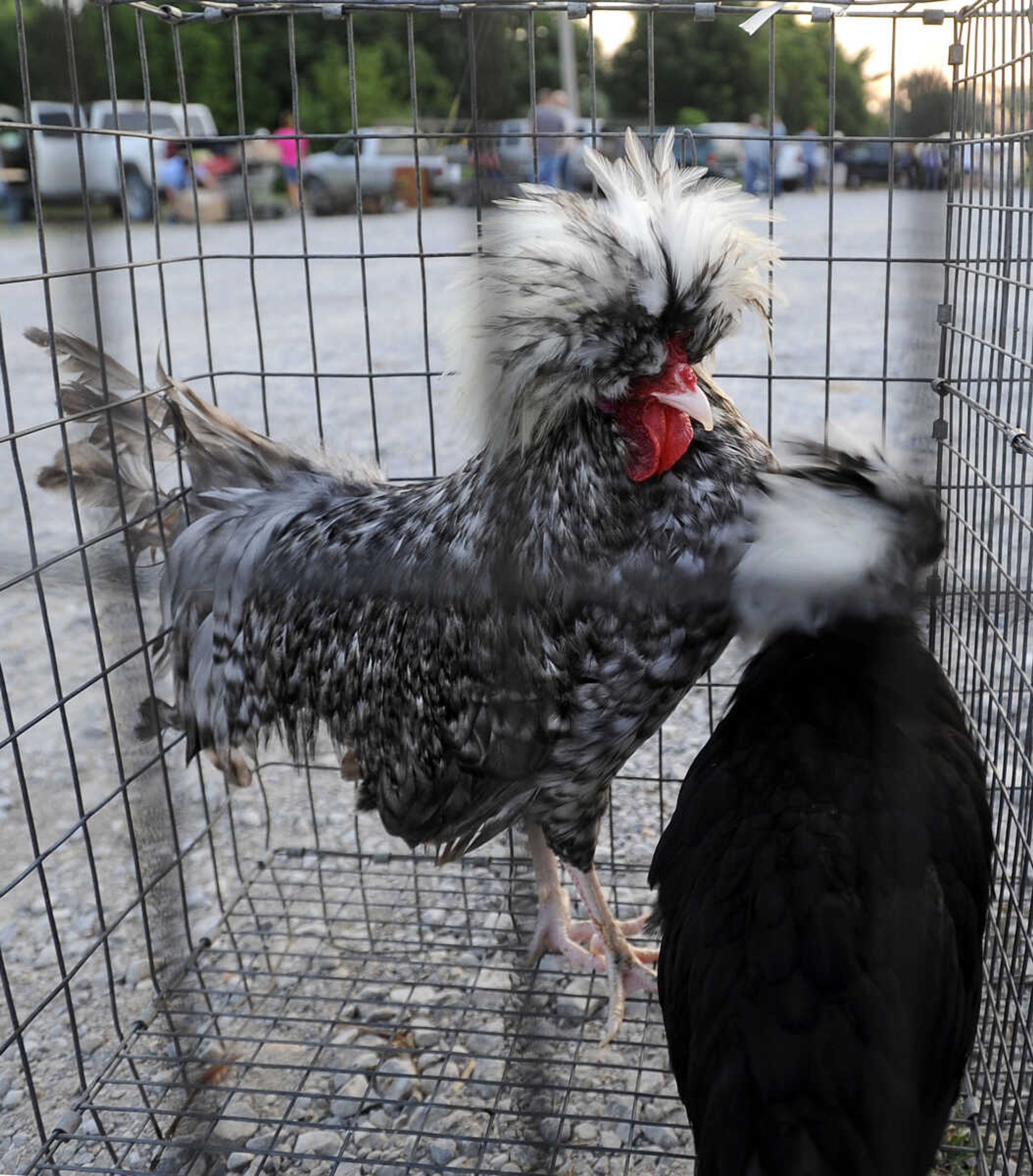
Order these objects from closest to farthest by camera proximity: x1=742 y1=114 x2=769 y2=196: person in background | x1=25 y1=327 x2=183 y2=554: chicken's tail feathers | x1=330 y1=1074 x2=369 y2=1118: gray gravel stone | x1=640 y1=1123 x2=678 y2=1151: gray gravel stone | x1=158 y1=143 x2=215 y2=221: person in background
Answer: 1. x1=640 y1=1123 x2=678 y2=1151: gray gravel stone
2. x1=330 y1=1074 x2=369 y2=1118: gray gravel stone
3. x1=25 y1=327 x2=183 y2=554: chicken's tail feathers
4. x1=158 y1=143 x2=215 y2=221: person in background
5. x1=742 y1=114 x2=769 y2=196: person in background

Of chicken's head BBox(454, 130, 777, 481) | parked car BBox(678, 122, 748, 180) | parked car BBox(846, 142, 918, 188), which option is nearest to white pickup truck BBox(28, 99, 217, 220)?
chicken's head BBox(454, 130, 777, 481)

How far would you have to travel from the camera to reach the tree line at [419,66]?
2.36 meters

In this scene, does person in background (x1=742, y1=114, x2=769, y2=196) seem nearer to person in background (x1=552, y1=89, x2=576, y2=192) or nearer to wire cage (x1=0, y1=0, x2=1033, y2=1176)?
wire cage (x1=0, y1=0, x2=1033, y2=1176)

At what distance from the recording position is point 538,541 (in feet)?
7.24

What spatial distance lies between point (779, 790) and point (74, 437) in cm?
223

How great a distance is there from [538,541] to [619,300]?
487 mm

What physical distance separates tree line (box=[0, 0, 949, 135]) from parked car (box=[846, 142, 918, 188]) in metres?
0.07

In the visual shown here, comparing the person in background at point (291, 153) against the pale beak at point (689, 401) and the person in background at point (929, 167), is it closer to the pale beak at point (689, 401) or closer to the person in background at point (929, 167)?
the pale beak at point (689, 401)

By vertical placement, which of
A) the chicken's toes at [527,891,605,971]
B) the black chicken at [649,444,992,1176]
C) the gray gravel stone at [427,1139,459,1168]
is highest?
the black chicken at [649,444,992,1176]

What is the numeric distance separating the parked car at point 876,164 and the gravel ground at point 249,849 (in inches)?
2.5

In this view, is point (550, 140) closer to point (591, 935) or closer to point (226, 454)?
point (226, 454)

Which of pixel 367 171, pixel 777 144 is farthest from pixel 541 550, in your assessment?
pixel 367 171

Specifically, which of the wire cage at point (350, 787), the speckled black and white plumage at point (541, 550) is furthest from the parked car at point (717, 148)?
the speckled black and white plumage at point (541, 550)

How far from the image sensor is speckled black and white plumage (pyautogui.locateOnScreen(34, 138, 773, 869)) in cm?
204
